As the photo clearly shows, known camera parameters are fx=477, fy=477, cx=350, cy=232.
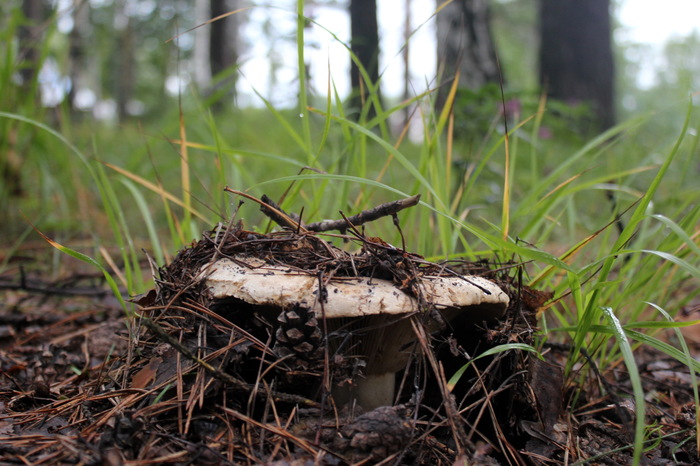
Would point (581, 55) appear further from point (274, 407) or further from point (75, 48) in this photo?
point (75, 48)

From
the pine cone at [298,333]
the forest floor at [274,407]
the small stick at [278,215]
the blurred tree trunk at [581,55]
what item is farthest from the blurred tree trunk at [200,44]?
the pine cone at [298,333]

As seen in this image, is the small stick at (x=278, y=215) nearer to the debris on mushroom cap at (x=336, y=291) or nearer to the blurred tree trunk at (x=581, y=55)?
the debris on mushroom cap at (x=336, y=291)

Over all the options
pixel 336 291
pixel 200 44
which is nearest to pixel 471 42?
pixel 336 291

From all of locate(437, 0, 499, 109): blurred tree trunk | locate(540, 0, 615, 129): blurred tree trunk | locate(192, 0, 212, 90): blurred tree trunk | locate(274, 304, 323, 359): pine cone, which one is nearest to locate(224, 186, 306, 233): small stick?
locate(274, 304, 323, 359): pine cone

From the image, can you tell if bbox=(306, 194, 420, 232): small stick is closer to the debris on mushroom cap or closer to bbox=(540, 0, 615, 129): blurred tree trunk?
the debris on mushroom cap

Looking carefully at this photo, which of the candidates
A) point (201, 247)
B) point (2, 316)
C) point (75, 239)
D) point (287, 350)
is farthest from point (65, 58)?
point (287, 350)

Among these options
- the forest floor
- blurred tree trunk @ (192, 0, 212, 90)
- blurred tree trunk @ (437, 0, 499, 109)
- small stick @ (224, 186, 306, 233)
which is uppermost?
blurred tree trunk @ (192, 0, 212, 90)
